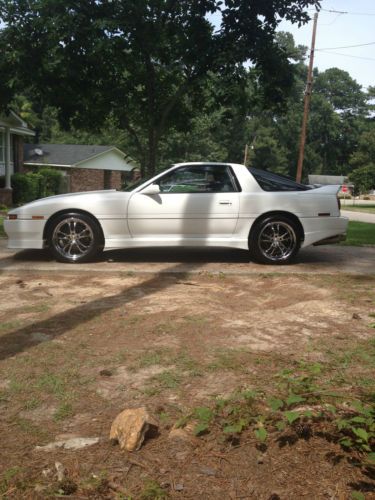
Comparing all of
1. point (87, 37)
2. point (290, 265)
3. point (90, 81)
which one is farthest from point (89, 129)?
point (290, 265)

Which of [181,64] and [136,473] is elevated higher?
[181,64]

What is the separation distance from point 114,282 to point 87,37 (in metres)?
5.57

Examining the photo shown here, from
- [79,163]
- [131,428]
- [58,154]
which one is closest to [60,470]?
[131,428]

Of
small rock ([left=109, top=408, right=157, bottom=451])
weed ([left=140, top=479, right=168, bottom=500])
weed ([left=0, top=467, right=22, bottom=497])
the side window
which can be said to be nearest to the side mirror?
the side window

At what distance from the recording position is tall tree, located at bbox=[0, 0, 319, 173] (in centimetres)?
922

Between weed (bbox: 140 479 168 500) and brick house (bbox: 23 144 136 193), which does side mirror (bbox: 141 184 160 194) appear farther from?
brick house (bbox: 23 144 136 193)

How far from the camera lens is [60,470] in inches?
86.0

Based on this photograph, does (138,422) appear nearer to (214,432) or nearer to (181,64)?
(214,432)

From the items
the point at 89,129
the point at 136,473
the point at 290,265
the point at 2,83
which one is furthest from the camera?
the point at 89,129

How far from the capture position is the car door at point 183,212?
6902 mm

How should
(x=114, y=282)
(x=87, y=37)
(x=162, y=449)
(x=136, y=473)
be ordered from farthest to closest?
(x=87, y=37) < (x=114, y=282) < (x=162, y=449) < (x=136, y=473)

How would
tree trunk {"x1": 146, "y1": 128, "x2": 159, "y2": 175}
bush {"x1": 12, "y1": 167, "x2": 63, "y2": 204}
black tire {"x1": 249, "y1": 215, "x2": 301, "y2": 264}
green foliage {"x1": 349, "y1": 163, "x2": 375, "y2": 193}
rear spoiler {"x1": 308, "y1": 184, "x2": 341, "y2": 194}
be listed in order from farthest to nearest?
green foliage {"x1": 349, "y1": 163, "x2": 375, "y2": 193} → bush {"x1": 12, "y1": 167, "x2": 63, "y2": 204} → tree trunk {"x1": 146, "y1": 128, "x2": 159, "y2": 175} → rear spoiler {"x1": 308, "y1": 184, "x2": 341, "y2": 194} → black tire {"x1": 249, "y1": 215, "x2": 301, "y2": 264}

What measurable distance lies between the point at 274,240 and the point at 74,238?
271 cm

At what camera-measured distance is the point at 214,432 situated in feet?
8.18
